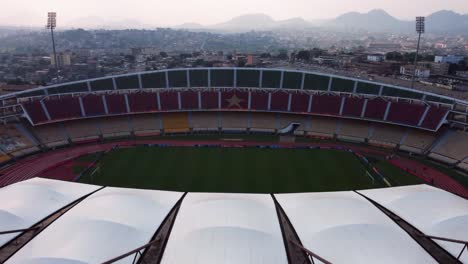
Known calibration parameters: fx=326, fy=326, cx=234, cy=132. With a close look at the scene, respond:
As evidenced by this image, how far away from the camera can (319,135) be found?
37.8 meters

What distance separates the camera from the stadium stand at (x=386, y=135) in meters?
35.4

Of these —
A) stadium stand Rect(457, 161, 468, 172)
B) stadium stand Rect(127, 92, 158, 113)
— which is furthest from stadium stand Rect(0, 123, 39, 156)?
stadium stand Rect(457, 161, 468, 172)

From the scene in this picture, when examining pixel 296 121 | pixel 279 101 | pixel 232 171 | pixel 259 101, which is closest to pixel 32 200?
pixel 232 171

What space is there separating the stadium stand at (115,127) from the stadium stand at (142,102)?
80.0 inches

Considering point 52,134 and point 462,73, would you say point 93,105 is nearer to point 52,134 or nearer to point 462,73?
point 52,134

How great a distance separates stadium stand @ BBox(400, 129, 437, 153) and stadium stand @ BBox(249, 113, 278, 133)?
14.1 metres

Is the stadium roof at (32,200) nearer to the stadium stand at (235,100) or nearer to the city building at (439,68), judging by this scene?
the stadium stand at (235,100)

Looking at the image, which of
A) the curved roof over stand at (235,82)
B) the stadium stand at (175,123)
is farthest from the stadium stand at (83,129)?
the stadium stand at (175,123)

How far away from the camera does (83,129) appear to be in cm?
3747

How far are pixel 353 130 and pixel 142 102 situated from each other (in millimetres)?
25022

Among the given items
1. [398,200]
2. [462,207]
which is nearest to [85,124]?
[398,200]

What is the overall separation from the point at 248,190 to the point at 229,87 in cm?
2192

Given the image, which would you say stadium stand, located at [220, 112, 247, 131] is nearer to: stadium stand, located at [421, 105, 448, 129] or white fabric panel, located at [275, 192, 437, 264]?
stadium stand, located at [421, 105, 448, 129]

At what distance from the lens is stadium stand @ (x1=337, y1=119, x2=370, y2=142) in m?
36.8
